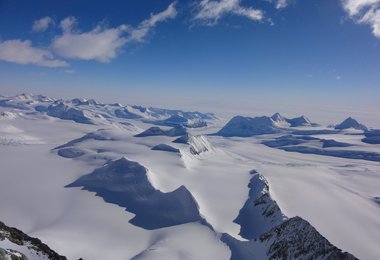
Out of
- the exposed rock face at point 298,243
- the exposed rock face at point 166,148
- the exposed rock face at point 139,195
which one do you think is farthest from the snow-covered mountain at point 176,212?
the exposed rock face at point 166,148

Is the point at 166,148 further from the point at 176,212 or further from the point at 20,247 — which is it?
the point at 20,247

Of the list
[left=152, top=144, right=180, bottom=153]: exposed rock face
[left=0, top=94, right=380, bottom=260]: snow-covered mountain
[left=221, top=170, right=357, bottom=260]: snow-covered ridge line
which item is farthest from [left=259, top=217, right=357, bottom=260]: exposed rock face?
[left=152, top=144, right=180, bottom=153]: exposed rock face

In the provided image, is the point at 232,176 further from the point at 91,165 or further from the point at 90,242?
the point at 90,242

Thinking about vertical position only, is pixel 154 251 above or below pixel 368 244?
above

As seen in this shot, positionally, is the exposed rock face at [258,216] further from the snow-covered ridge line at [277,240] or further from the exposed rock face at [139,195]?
the exposed rock face at [139,195]

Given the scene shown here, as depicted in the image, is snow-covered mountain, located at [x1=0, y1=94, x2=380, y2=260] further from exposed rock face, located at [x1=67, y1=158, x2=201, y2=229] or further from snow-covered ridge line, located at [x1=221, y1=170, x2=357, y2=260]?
exposed rock face, located at [x1=67, y1=158, x2=201, y2=229]

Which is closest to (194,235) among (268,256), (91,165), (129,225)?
(129,225)
